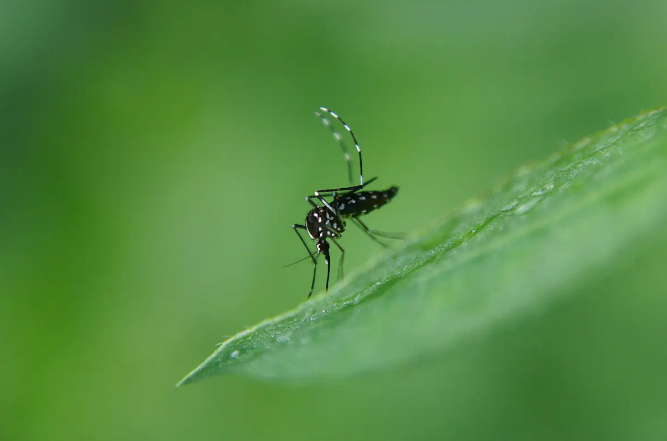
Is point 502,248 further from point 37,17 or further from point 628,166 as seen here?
point 37,17

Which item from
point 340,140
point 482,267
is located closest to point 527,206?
point 482,267

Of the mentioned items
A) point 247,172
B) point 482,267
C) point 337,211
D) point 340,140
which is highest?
point 247,172

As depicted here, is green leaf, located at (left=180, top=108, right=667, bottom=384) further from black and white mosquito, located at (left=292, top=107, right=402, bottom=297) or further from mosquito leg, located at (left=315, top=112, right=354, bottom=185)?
mosquito leg, located at (left=315, top=112, right=354, bottom=185)

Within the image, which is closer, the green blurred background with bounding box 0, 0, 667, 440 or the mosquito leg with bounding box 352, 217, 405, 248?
the green blurred background with bounding box 0, 0, 667, 440

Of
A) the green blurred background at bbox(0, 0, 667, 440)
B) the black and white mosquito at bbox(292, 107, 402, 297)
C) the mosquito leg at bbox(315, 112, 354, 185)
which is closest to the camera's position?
the green blurred background at bbox(0, 0, 667, 440)

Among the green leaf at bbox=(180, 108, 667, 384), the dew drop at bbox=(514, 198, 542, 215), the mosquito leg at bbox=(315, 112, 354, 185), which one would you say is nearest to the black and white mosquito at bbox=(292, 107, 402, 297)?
the mosquito leg at bbox=(315, 112, 354, 185)

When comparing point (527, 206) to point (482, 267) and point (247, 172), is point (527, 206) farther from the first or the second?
point (247, 172)
